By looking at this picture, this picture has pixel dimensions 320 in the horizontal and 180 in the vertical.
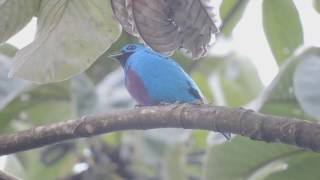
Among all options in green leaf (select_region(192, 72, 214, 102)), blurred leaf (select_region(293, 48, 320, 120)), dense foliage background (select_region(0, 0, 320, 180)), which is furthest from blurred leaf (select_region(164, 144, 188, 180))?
blurred leaf (select_region(293, 48, 320, 120))

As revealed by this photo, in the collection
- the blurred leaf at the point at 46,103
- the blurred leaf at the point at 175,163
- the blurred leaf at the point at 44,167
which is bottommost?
the blurred leaf at the point at 44,167

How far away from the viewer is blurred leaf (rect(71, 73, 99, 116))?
9.56 feet

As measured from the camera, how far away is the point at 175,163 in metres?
3.37

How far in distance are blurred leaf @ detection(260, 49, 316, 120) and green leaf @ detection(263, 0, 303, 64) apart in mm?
110

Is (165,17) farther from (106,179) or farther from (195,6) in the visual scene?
(106,179)

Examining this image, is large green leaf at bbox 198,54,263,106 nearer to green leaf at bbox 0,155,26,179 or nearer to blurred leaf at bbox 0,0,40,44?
green leaf at bbox 0,155,26,179

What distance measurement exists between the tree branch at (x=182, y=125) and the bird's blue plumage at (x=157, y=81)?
4.27ft

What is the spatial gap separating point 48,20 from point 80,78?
1346mm

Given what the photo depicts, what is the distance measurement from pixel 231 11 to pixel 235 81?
160cm

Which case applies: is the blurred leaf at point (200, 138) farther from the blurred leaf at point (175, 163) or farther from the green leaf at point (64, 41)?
the green leaf at point (64, 41)

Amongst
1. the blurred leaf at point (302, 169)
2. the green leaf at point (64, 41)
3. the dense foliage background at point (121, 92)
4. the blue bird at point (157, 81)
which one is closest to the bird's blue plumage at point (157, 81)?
the blue bird at point (157, 81)

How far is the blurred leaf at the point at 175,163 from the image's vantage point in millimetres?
3322

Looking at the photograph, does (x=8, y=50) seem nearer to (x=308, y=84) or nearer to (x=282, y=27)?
(x=282, y=27)

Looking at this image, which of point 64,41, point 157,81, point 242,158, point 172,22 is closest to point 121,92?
point 157,81
